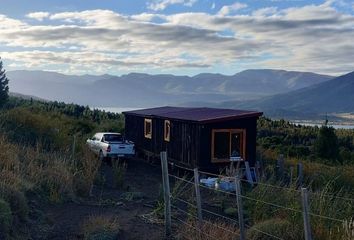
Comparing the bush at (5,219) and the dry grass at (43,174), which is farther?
the dry grass at (43,174)

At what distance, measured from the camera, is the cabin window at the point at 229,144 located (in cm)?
1853

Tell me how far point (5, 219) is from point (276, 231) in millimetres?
4142

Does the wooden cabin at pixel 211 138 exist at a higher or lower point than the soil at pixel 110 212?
higher

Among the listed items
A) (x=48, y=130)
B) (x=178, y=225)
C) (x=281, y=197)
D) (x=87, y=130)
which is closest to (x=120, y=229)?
(x=178, y=225)

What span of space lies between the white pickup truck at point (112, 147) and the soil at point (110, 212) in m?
5.90

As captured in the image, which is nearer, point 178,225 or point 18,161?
point 178,225

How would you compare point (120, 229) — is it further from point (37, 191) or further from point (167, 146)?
point (167, 146)

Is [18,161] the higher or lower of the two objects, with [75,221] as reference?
higher

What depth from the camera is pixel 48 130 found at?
19.7 metres

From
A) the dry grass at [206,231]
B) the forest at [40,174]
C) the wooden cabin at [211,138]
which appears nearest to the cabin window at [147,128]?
the wooden cabin at [211,138]

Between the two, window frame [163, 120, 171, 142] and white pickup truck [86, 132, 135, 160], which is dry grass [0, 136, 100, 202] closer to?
window frame [163, 120, 171, 142]

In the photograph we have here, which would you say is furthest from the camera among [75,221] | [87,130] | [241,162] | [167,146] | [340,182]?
[87,130]

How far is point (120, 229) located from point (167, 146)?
1144 centimetres

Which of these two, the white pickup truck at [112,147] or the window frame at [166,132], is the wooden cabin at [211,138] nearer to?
the window frame at [166,132]
